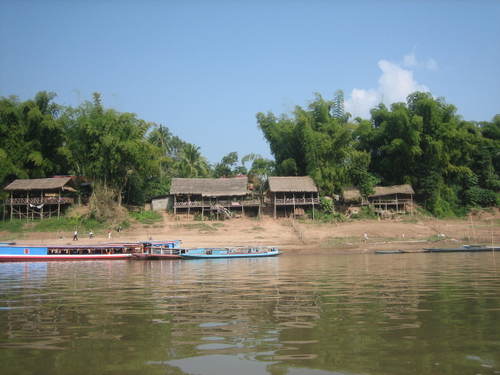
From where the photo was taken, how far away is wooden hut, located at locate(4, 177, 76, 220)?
38938 millimetres

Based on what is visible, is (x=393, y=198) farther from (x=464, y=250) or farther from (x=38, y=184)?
(x=38, y=184)

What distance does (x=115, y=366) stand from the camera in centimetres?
501

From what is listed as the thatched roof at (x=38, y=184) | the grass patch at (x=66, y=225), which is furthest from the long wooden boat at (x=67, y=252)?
the thatched roof at (x=38, y=184)

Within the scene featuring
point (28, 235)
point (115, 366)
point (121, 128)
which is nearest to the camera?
point (115, 366)

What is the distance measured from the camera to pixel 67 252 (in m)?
27.2

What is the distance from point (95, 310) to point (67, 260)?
20.3 m

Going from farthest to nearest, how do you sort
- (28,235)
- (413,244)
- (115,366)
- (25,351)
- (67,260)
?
(28,235) → (413,244) → (67,260) → (25,351) → (115,366)

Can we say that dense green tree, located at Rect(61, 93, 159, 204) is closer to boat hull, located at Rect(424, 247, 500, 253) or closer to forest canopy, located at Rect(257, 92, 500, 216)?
forest canopy, located at Rect(257, 92, 500, 216)

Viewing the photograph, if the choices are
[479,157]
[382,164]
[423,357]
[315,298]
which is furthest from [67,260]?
[479,157]

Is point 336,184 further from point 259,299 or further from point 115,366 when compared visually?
point 115,366

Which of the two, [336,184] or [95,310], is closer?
[95,310]

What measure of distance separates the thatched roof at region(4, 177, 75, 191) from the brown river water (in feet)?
95.2

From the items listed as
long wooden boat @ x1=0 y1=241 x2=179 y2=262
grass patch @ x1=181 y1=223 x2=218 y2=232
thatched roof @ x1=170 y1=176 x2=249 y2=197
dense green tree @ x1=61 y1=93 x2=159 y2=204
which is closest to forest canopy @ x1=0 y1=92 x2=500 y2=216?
dense green tree @ x1=61 y1=93 x2=159 y2=204

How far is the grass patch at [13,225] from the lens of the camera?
1420 inches
